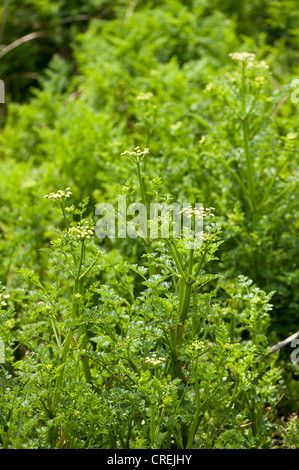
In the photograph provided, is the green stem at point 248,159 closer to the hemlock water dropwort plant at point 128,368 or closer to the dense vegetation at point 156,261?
the dense vegetation at point 156,261

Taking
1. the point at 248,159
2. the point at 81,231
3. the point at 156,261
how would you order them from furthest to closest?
the point at 248,159
the point at 156,261
the point at 81,231

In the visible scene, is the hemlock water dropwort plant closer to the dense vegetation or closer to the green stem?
the dense vegetation

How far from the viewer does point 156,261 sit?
1747mm

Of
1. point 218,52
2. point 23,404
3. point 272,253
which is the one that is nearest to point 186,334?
point 23,404

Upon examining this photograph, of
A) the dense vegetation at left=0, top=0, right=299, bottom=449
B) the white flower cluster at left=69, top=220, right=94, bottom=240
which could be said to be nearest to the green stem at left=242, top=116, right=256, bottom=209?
the dense vegetation at left=0, top=0, right=299, bottom=449

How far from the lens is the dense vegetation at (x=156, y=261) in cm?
138

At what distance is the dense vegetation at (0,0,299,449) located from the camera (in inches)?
54.4

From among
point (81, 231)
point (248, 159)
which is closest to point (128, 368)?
point (81, 231)

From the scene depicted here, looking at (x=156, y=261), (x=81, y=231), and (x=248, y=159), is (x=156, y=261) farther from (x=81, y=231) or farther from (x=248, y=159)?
(x=248, y=159)

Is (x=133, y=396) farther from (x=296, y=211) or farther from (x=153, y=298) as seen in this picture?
(x=296, y=211)

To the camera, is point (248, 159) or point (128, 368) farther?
point (248, 159)

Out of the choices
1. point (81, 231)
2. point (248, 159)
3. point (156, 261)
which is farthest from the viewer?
point (248, 159)
